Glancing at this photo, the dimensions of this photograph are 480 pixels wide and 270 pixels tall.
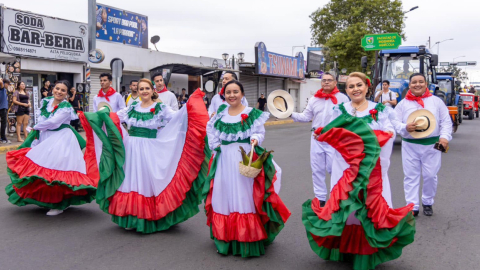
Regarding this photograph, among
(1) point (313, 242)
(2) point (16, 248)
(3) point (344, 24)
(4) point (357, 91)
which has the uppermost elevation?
(3) point (344, 24)

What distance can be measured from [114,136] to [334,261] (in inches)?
113

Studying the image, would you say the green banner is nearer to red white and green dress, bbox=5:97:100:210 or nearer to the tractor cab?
the tractor cab

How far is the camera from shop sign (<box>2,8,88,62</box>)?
15.3 m

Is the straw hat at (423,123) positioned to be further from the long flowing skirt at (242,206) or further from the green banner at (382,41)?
the green banner at (382,41)

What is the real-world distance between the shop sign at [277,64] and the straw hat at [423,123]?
23097 millimetres

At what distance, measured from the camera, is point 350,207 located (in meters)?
3.84

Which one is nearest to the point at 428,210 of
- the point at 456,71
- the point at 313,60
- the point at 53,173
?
the point at 53,173

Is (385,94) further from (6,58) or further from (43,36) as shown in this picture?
(43,36)

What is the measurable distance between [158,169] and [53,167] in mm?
1546

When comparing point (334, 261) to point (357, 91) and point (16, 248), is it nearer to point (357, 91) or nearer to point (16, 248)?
point (357, 91)

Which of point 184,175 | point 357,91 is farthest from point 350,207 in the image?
point 184,175

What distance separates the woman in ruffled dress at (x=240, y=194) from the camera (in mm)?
4527

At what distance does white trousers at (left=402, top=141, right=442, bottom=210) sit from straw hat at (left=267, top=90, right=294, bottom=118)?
1.69m

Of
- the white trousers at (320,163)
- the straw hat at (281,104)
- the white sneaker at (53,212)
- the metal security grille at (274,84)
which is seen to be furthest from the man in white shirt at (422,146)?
the metal security grille at (274,84)
